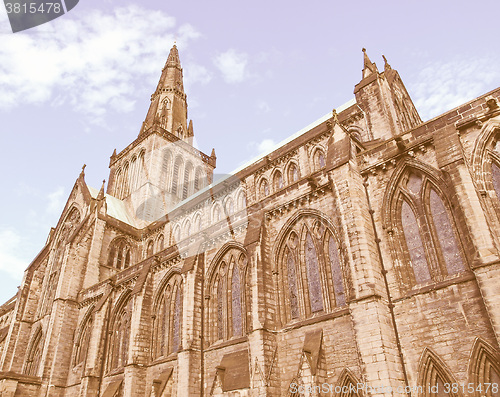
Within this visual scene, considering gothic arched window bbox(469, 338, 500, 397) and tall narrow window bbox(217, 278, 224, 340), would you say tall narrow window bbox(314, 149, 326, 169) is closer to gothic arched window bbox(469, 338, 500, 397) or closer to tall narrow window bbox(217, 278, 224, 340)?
tall narrow window bbox(217, 278, 224, 340)

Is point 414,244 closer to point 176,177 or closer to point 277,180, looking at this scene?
A: point 277,180

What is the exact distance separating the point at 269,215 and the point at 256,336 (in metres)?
5.08

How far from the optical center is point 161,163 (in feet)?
139

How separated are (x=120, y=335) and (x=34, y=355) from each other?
1010cm

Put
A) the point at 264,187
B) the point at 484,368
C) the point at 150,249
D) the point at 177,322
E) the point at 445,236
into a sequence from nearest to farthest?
1. the point at 484,368
2. the point at 445,236
3. the point at 177,322
4. the point at 264,187
5. the point at 150,249

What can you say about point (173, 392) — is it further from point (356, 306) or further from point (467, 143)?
point (467, 143)

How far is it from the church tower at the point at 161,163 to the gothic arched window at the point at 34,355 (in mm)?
11948

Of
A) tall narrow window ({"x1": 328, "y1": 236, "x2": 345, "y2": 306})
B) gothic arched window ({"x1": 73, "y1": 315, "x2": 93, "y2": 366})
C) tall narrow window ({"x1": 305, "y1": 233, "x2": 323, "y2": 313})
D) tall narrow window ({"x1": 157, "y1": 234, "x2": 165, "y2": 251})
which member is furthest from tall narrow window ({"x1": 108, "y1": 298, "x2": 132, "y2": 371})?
tall narrow window ({"x1": 328, "y1": 236, "x2": 345, "y2": 306})

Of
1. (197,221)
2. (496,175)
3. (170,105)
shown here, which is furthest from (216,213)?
(170,105)

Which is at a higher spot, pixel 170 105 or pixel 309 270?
pixel 170 105

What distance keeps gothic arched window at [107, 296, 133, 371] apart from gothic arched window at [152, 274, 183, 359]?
260 centimetres

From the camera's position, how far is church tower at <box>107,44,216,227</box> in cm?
4006

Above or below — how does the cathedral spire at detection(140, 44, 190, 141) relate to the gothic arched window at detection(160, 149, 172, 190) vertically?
above

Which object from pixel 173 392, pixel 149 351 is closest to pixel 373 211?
pixel 173 392
